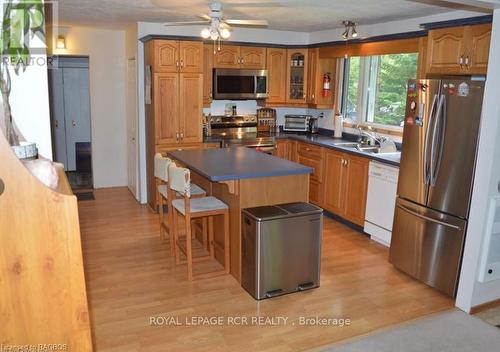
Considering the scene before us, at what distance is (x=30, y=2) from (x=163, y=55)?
3.91 metres

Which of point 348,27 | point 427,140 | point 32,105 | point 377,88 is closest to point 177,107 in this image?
point 348,27

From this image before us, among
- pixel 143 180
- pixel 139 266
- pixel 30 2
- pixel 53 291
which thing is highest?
pixel 30 2

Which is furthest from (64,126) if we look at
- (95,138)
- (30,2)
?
(30,2)

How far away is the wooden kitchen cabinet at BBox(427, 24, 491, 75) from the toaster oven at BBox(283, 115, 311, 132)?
2668 mm

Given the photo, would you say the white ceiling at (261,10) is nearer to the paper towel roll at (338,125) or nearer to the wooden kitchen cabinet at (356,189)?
the paper towel roll at (338,125)

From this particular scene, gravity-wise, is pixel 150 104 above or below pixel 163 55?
below

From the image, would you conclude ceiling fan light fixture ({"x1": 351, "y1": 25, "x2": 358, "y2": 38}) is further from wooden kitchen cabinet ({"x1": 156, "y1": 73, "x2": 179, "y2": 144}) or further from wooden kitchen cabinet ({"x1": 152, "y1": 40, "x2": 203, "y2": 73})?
wooden kitchen cabinet ({"x1": 156, "y1": 73, "x2": 179, "y2": 144})

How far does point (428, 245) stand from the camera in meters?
3.74

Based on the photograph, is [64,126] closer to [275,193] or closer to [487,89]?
[275,193]

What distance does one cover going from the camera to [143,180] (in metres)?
6.07

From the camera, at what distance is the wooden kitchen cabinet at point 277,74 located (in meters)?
6.30

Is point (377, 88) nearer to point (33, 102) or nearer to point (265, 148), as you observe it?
point (265, 148)

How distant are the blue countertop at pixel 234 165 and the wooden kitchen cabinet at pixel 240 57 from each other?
182cm

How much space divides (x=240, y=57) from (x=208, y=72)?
0.50 m
